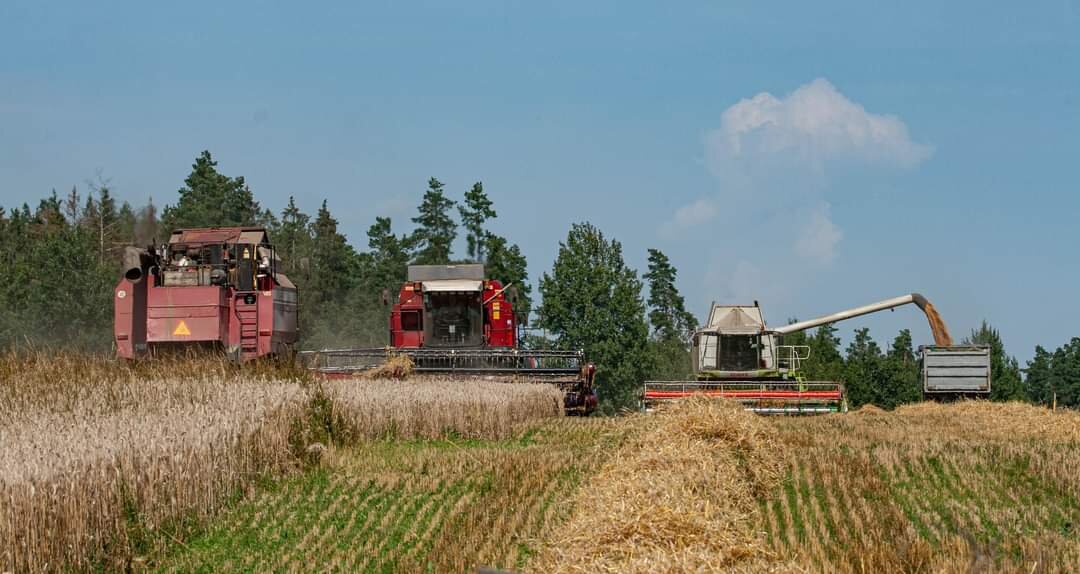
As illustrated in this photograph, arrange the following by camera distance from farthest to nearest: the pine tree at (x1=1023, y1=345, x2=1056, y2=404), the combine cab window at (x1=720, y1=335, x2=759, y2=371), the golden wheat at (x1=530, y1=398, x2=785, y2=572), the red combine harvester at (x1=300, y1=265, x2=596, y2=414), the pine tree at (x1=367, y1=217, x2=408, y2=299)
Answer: the pine tree at (x1=1023, y1=345, x2=1056, y2=404) → the pine tree at (x1=367, y1=217, x2=408, y2=299) → the combine cab window at (x1=720, y1=335, x2=759, y2=371) → the red combine harvester at (x1=300, y1=265, x2=596, y2=414) → the golden wheat at (x1=530, y1=398, x2=785, y2=572)

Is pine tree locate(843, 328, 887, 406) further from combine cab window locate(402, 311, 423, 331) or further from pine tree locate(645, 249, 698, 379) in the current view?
combine cab window locate(402, 311, 423, 331)

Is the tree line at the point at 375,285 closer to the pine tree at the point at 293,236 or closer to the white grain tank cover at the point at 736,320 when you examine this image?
the pine tree at the point at 293,236

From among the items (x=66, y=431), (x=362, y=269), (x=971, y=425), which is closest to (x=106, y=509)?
(x=66, y=431)

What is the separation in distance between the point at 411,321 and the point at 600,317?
112 feet

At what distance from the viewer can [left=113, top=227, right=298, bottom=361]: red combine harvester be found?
2259 centimetres

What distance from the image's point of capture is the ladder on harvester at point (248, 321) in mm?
23141

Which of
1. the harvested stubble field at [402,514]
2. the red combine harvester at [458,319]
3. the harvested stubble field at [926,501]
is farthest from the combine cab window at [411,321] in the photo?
the harvested stubble field at [402,514]

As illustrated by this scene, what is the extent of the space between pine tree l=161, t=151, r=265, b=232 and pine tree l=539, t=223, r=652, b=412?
17776 millimetres

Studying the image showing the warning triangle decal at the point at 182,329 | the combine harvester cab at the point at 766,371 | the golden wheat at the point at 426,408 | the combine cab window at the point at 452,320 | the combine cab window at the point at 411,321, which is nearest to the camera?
the golden wheat at the point at 426,408

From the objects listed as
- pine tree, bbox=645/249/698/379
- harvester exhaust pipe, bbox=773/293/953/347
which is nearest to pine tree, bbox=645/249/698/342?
pine tree, bbox=645/249/698/379

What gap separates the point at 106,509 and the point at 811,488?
692cm

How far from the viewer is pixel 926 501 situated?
1180 cm

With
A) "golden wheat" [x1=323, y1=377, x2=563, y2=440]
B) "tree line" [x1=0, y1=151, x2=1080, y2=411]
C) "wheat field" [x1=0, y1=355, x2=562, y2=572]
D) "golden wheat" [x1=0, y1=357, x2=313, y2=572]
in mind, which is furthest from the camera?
"tree line" [x1=0, y1=151, x2=1080, y2=411]

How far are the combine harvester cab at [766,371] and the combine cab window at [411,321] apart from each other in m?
6.71
